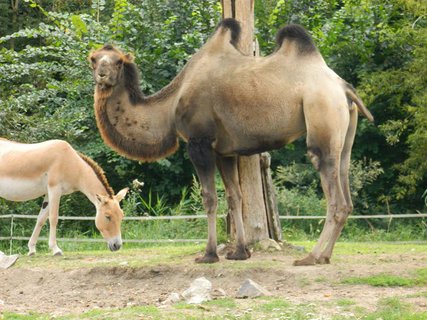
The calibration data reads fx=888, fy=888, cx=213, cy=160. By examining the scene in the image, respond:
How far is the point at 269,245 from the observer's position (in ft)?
36.4

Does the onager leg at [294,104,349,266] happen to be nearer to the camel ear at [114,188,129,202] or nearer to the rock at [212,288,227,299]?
the rock at [212,288,227,299]

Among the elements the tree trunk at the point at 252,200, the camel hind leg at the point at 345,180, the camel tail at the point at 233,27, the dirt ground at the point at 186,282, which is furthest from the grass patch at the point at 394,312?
the camel tail at the point at 233,27

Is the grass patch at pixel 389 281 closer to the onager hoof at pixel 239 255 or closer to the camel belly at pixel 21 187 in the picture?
the onager hoof at pixel 239 255

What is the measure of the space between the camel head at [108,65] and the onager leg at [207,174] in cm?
138

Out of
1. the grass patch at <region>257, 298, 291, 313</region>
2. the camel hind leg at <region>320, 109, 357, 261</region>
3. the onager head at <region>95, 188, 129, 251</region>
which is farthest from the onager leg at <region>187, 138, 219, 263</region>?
the grass patch at <region>257, 298, 291, 313</region>

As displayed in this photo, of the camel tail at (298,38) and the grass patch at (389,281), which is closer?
the grass patch at (389,281)

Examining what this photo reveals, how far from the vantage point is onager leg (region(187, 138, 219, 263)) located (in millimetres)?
10094

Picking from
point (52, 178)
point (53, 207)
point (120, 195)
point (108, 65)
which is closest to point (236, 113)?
point (108, 65)

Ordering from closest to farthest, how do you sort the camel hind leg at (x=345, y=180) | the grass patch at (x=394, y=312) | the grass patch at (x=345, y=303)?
1. the grass patch at (x=394, y=312)
2. the grass patch at (x=345, y=303)
3. the camel hind leg at (x=345, y=180)

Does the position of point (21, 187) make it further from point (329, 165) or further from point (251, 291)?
point (251, 291)

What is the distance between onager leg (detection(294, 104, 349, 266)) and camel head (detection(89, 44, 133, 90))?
8.50 ft

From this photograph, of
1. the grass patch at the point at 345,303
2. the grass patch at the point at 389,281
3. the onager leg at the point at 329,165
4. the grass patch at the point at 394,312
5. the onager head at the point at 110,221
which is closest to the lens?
the grass patch at the point at 394,312

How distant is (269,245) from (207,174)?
4.93 feet

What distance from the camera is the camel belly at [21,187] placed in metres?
12.3
